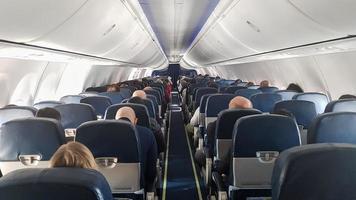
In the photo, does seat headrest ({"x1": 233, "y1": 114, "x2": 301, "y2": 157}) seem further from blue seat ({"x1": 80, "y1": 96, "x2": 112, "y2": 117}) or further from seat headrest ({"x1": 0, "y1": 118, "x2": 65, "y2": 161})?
blue seat ({"x1": 80, "y1": 96, "x2": 112, "y2": 117})

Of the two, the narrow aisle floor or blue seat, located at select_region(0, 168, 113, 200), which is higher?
blue seat, located at select_region(0, 168, 113, 200)

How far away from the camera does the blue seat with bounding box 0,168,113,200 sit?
212cm

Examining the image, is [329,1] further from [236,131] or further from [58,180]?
[58,180]

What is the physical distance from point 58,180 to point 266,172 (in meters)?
2.85

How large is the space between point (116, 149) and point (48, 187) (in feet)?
7.19

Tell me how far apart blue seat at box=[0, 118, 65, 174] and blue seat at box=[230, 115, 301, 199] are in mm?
1675

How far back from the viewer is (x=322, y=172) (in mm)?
2662

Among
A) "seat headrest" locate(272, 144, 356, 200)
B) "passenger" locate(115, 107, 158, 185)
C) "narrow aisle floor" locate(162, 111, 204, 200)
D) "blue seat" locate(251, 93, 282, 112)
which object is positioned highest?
"blue seat" locate(251, 93, 282, 112)

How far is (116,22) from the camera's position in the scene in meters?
8.51

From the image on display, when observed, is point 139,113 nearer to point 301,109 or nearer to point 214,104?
point 214,104

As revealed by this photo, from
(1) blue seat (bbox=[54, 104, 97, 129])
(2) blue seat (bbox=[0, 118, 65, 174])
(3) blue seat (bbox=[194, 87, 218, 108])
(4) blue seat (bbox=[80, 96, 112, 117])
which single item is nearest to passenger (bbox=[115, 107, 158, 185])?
(2) blue seat (bbox=[0, 118, 65, 174])

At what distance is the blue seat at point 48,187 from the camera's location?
2.12m

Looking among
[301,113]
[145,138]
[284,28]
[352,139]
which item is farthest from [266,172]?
[284,28]

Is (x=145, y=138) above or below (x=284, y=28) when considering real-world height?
below
